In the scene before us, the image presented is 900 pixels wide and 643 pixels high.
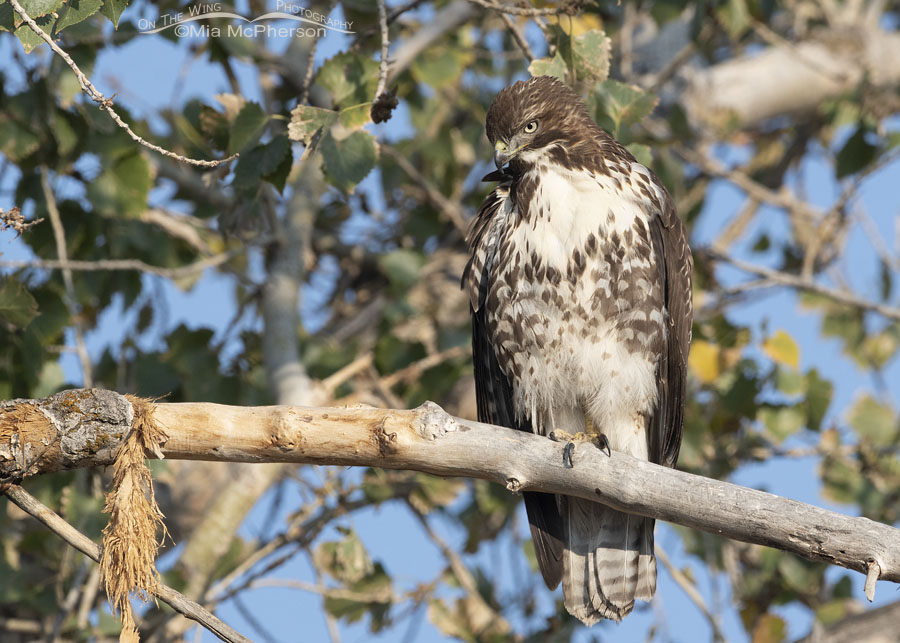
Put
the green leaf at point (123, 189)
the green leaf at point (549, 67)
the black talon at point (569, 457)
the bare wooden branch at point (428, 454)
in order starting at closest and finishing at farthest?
the bare wooden branch at point (428, 454) → the black talon at point (569, 457) → the green leaf at point (549, 67) → the green leaf at point (123, 189)

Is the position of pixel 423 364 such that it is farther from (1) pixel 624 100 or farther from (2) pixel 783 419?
(1) pixel 624 100

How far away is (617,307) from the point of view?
380 centimetres

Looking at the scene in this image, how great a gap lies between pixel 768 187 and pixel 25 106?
17.6ft

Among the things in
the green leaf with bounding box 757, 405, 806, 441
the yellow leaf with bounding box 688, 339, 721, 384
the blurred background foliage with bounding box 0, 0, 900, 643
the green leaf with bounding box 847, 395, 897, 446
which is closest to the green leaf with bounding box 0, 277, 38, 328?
the blurred background foliage with bounding box 0, 0, 900, 643

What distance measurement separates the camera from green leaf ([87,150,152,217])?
438 cm

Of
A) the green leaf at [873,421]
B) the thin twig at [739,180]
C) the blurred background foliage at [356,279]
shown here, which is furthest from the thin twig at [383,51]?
the green leaf at [873,421]

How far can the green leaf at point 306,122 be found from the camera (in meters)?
3.44

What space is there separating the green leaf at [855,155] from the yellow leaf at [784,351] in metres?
0.89

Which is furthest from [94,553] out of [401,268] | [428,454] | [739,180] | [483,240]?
[739,180]

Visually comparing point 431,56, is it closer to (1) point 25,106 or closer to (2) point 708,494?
(1) point 25,106

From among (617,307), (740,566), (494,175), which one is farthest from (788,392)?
Result: (494,175)

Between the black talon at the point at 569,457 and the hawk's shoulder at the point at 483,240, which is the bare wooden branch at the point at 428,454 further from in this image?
the hawk's shoulder at the point at 483,240

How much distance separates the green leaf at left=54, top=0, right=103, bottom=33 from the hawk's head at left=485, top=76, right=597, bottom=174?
1.52 meters

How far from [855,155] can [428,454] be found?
3.28 meters
